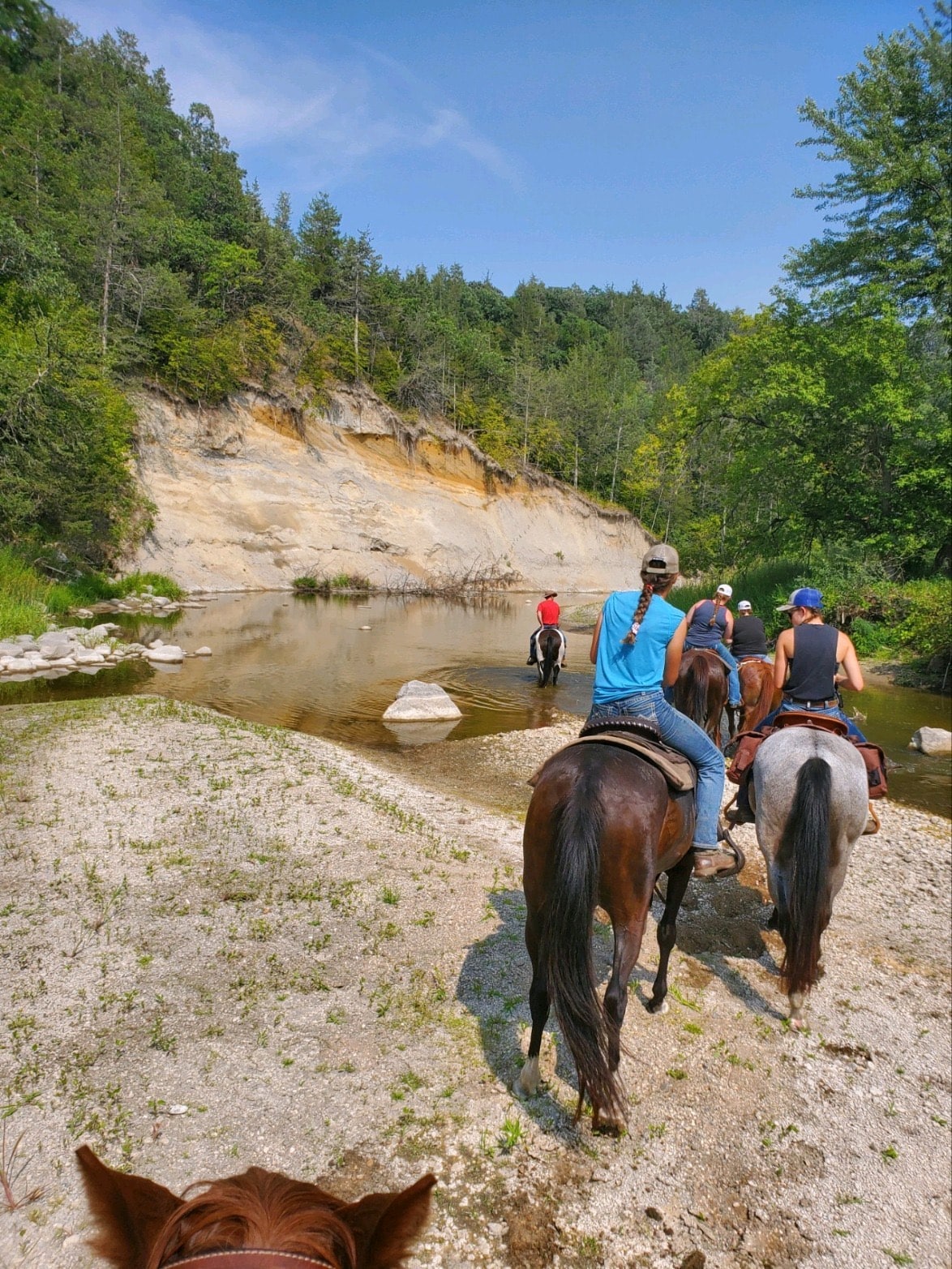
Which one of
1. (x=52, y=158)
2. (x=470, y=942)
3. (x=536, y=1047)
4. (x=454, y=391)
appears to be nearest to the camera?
(x=536, y=1047)

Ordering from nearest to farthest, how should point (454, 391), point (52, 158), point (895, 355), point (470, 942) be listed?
point (470, 942), point (895, 355), point (52, 158), point (454, 391)

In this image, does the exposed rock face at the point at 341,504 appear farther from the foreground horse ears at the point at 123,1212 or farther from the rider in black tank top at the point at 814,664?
the foreground horse ears at the point at 123,1212

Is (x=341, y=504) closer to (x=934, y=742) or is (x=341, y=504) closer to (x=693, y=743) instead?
(x=934, y=742)

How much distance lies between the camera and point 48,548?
26719mm

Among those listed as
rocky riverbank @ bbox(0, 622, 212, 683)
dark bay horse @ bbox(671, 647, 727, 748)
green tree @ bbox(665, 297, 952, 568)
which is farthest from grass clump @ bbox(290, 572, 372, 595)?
dark bay horse @ bbox(671, 647, 727, 748)

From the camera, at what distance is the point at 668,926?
16.8ft

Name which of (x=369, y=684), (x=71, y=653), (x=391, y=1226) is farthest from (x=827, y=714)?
(x=71, y=653)

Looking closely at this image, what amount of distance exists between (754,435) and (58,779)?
2907 cm

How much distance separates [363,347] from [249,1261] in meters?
56.8

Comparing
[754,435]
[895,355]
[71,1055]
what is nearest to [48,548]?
[71,1055]

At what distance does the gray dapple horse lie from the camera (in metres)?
5.07

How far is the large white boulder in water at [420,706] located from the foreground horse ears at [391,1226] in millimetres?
13563

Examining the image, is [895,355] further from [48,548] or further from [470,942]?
[48,548]

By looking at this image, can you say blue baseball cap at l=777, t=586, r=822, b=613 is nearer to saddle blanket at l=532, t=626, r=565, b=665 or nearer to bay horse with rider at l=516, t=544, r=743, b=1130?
bay horse with rider at l=516, t=544, r=743, b=1130
